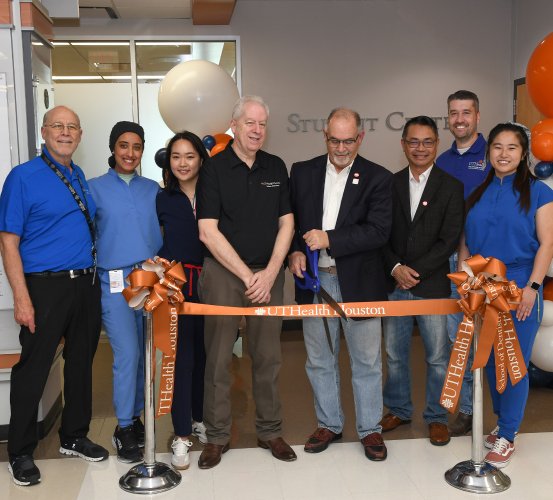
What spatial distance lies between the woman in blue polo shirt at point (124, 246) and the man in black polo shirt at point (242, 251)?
369 millimetres

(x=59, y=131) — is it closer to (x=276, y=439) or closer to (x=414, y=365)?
(x=276, y=439)

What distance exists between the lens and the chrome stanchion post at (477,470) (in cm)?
313

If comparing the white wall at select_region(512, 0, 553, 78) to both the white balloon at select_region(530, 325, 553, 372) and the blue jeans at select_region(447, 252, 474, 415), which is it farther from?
the blue jeans at select_region(447, 252, 474, 415)

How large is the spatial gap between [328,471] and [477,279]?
3.95 ft

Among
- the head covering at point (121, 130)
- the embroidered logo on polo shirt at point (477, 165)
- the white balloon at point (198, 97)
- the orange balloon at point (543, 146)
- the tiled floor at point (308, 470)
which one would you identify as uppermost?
the white balloon at point (198, 97)

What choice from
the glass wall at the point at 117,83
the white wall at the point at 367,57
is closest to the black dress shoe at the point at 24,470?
the glass wall at the point at 117,83

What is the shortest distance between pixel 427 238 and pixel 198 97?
2485mm

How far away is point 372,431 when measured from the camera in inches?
140

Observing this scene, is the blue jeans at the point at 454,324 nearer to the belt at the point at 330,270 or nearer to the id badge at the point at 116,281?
the belt at the point at 330,270

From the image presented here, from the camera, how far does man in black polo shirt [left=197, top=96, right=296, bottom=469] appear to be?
329cm

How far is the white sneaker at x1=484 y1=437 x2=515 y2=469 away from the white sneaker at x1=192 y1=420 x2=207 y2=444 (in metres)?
1.49

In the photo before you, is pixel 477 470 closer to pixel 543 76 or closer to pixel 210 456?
pixel 210 456

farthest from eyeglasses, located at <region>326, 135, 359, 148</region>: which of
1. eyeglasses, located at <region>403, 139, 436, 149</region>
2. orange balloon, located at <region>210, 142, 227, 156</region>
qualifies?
orange balloon, located at <region>210, 142, 227, 156</region>

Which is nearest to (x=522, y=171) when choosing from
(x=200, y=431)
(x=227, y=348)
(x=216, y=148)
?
(x=227, y=348)
